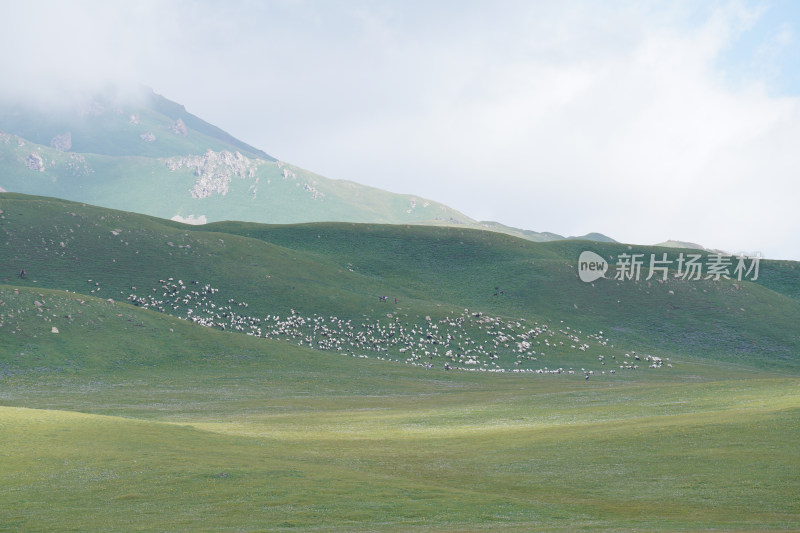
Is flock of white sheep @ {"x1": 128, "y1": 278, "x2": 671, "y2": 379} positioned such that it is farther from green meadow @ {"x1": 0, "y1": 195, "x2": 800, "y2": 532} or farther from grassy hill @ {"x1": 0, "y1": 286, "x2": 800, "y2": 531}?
grassy hill @ {"x1": 0, "y1": 286, "x2": 800, "y2": 531}

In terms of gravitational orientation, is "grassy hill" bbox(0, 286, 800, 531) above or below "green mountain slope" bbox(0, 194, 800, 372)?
below

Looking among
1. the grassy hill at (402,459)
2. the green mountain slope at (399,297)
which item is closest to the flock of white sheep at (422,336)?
the green mountain slope at (399,297)

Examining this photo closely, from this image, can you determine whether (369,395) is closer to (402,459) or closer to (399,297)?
(402,459)

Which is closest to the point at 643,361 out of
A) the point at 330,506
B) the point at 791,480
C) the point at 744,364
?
the point at 744,364

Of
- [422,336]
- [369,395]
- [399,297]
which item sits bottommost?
[369,395]

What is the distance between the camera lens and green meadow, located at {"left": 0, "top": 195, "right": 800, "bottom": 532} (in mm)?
31484

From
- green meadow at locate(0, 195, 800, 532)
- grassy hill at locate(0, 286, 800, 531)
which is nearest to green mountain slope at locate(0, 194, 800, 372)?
green meadow at locate(0, 195, 800, 532)

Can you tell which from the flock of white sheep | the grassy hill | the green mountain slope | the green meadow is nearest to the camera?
the grassy hill

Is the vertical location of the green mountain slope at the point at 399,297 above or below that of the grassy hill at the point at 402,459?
above

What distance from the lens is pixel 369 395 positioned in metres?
88.9

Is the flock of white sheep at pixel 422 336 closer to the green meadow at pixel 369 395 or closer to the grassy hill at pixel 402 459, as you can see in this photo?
the green meadow at pixel 369 395

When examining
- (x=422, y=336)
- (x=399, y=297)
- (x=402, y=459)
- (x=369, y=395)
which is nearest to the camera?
(x=402, y=459)

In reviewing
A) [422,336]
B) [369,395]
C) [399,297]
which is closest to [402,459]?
[369,395]

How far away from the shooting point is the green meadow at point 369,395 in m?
31.5
